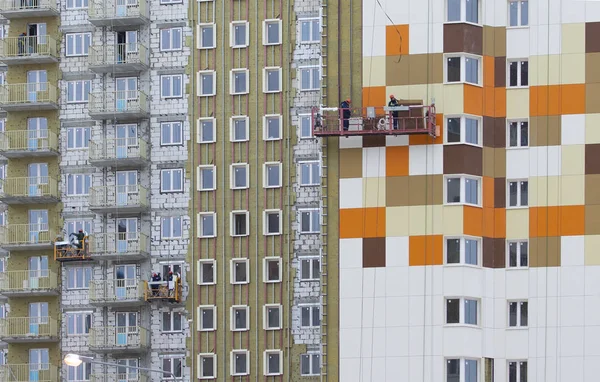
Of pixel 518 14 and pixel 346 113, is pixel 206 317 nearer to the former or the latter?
pixel 346 113

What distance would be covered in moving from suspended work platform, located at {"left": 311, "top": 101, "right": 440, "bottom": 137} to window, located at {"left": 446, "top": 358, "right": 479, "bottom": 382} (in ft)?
41.2

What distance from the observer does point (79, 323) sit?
124 metres

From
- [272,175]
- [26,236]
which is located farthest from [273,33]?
[26,236]

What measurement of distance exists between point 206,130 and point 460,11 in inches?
725

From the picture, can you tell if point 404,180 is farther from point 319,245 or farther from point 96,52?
point 96,52

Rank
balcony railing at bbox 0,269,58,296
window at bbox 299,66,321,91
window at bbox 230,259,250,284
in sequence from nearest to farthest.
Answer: window at bbox 230,259,250,284
window at bbox 299,66,321,91
balcony railing at bbox 0,269,58,296

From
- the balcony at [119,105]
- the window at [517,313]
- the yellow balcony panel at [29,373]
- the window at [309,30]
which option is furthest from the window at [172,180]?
the window at [517,313]

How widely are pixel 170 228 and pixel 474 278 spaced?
67.8 ft

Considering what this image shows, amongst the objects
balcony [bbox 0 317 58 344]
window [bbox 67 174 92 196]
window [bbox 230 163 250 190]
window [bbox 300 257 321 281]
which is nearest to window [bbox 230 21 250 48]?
window [bbox 230 163 250 190]

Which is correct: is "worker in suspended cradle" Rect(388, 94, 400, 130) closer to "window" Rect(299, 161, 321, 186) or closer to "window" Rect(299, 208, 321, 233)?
"window" Rect(299, 161, 321, 186)

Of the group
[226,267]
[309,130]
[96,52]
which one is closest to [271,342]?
[226,267]

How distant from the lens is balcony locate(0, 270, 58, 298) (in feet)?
407

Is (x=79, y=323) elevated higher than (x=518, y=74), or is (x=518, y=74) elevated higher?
(x=518, y=74)

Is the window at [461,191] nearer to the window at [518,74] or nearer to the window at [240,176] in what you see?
the window at [518,74]
